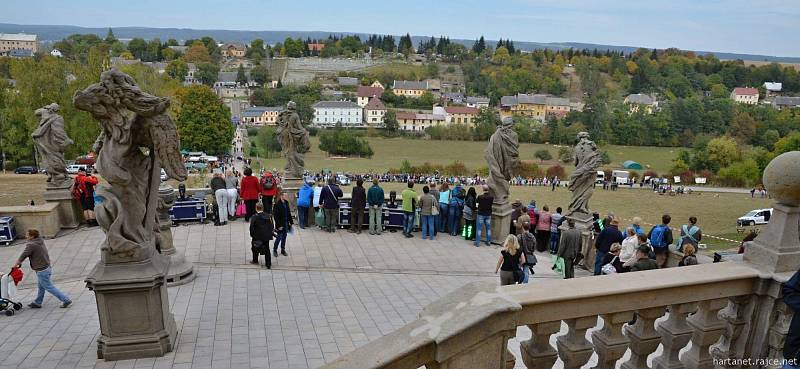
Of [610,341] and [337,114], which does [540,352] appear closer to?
[610,341]

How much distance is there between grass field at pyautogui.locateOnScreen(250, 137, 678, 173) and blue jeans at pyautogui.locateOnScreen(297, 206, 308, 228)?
63.5 m

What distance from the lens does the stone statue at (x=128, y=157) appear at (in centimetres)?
682

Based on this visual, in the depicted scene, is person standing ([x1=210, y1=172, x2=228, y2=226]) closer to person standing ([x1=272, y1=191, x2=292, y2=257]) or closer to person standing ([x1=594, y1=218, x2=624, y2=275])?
person standing ([x1=272, y1=191, x2=292, y2=257])

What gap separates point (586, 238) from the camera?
41.9ft

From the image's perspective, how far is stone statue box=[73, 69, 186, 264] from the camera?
682cm

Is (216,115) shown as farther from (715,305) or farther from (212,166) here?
(715,305)

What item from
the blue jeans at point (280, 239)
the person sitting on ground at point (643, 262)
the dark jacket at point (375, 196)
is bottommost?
the blue jeans at point (280, 239)

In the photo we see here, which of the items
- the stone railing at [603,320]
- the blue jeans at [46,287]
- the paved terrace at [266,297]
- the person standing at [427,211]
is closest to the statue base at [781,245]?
the stone railing at [603,320]

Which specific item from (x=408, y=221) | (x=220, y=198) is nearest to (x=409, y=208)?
(x=408, y=221)

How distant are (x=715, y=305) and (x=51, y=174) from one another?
14231 mm

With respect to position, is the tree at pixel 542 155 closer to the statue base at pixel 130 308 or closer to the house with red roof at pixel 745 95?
the statue base at pixel 130 308

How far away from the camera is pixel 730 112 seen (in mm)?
120375

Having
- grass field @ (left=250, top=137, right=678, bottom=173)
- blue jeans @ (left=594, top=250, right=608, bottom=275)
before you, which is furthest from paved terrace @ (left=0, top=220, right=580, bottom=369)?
grass field @ (left=250, top=137, right=678, bottom=173)

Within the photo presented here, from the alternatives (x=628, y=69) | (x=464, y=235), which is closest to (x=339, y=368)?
(x=464, y=235)
